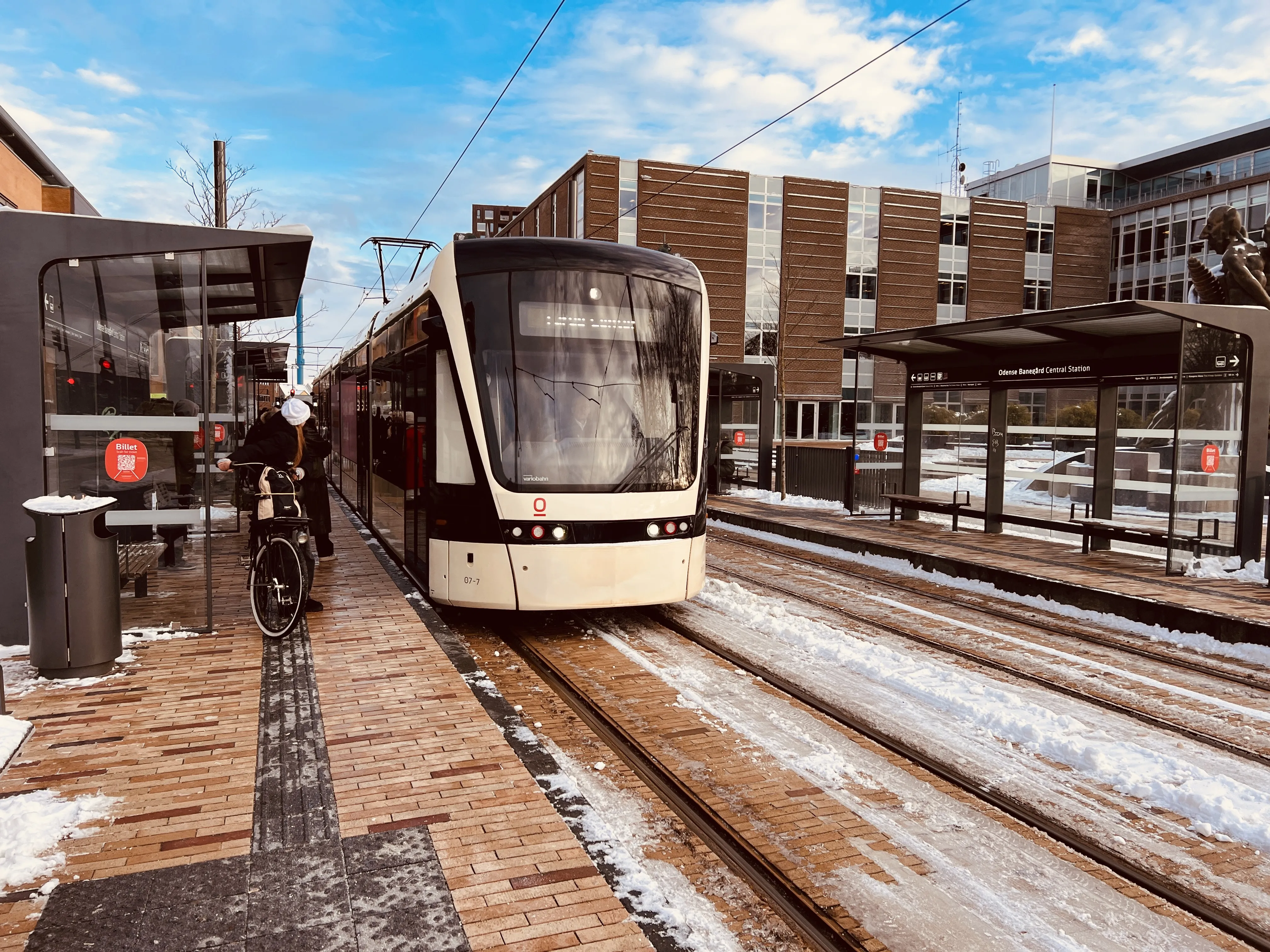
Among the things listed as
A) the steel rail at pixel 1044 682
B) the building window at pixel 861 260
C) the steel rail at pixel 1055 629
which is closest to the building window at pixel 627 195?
the building window at pixel 861 260

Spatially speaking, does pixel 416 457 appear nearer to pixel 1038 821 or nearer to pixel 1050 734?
pixel 1050 734

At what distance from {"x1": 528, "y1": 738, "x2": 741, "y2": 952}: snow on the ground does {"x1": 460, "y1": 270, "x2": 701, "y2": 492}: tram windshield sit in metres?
2.89

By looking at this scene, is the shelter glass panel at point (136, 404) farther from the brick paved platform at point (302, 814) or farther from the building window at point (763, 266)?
the building window at point (763, 266)

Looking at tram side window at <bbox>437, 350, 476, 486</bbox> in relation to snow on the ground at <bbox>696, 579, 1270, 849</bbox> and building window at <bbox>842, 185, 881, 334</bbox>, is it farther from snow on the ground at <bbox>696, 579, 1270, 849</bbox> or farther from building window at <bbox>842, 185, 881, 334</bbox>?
building window at <bbox>842, 185, 881, 334</bbox>

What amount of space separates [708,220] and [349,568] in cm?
3440

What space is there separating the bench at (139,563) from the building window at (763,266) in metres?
36.8

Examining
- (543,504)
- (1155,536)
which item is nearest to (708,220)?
(1155,536)

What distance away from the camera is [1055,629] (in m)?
8.29

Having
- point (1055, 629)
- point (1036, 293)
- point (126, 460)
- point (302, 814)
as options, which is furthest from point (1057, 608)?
point (1036, 293)

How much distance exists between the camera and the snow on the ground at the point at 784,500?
18734 mm

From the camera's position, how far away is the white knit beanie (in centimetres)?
775

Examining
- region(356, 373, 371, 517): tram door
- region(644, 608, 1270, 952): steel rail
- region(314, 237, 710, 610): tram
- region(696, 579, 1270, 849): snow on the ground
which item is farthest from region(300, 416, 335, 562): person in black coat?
region(644, 608, 1270, 952): steel rail

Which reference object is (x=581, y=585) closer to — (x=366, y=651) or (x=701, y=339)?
(x=366, y=651)

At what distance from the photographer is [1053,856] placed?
383cm
